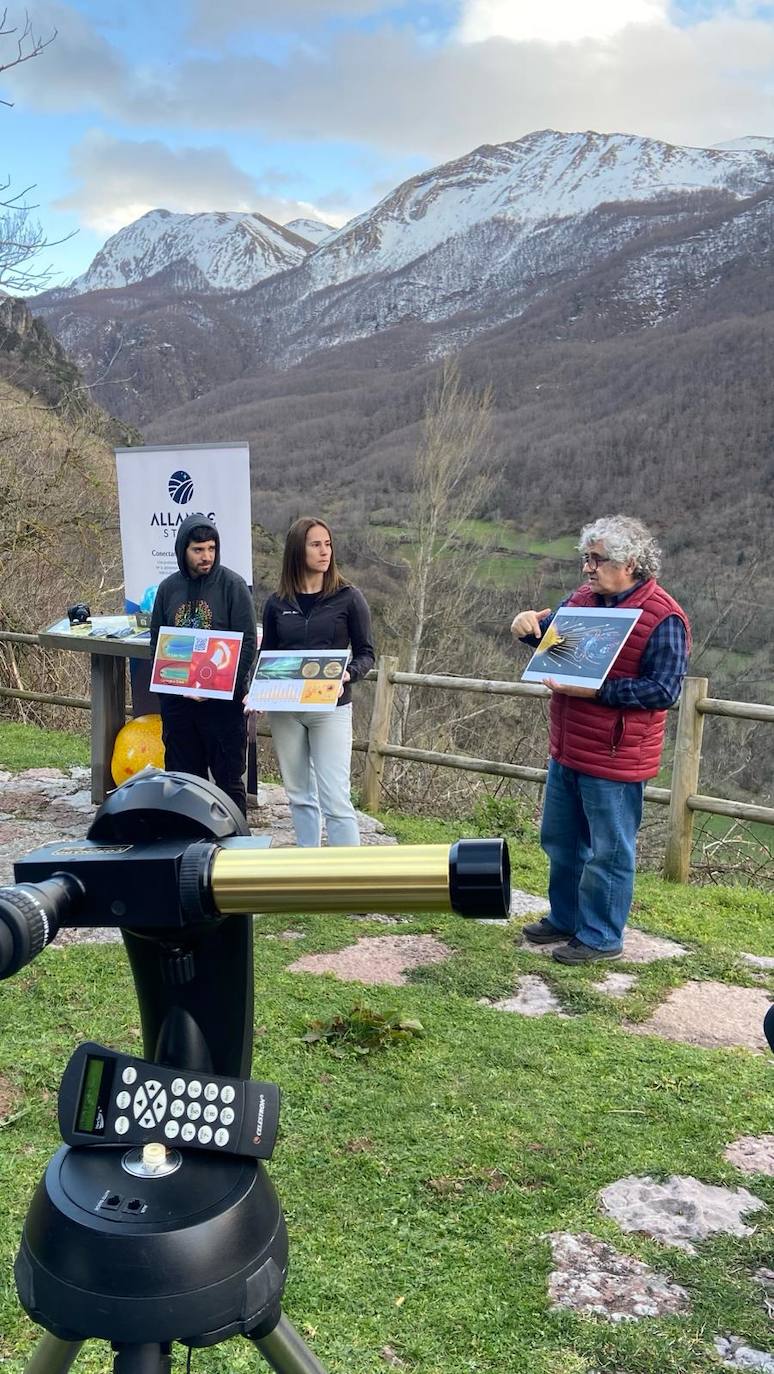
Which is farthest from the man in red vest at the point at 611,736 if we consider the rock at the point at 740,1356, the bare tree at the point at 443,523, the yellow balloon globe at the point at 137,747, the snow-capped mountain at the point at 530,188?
the snow-capped mountain at the point at 530,188

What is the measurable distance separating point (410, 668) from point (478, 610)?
4300 millimetres

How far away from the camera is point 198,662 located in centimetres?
558

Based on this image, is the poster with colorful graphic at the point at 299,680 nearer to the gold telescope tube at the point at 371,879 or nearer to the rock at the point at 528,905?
A: the rock at the point at 528,905

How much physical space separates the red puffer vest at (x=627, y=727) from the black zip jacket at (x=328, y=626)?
1.35m

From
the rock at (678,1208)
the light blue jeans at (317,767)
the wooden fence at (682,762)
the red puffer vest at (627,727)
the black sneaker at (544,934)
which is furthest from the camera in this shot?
the wooden fence at (682,762)

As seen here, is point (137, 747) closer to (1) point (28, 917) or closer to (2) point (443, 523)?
(1) point (28, 917)

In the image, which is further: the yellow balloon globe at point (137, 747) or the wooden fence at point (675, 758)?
the yellow balloon globe at point (137, 747)

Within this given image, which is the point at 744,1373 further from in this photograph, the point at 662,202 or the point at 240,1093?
the point at 662,202

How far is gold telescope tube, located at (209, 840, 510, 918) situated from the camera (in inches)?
29.5

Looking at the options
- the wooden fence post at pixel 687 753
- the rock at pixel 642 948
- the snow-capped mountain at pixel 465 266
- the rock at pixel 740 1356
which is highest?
the snow-capped mountain at pixel 465 266

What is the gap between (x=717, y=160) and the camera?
14925 centimetres

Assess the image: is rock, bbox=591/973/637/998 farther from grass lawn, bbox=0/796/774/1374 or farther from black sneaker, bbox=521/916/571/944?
black sneaker, bbox=521/916/571/944

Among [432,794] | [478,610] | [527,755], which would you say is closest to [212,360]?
[478,610]

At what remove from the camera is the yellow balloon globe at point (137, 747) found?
22.6ft
